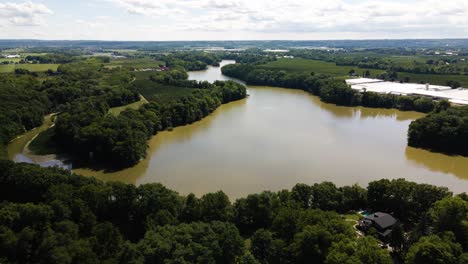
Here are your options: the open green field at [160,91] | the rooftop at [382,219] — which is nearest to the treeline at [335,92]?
the open green field at [160,91]

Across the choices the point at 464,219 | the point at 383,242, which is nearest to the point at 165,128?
the point at 383,242

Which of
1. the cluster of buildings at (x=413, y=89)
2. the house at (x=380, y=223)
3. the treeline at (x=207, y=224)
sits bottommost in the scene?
the house at (x=380, y=223)

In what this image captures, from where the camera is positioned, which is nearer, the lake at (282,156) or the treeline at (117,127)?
the lake at (282,156)

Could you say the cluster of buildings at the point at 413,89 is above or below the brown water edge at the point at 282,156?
above

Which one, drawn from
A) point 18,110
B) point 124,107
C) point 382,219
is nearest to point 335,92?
point 124,107

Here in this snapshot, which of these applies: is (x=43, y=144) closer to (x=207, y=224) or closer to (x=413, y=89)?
(x=207, y=224)

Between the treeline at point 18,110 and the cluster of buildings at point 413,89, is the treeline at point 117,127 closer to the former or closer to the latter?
the treeline at point 18,110

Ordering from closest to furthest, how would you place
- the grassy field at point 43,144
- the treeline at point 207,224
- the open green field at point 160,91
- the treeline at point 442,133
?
the treeline at point 207,224 < the treeline at point 442,133 < the grassy field at point 43,144 < the open green field at point 160,91
